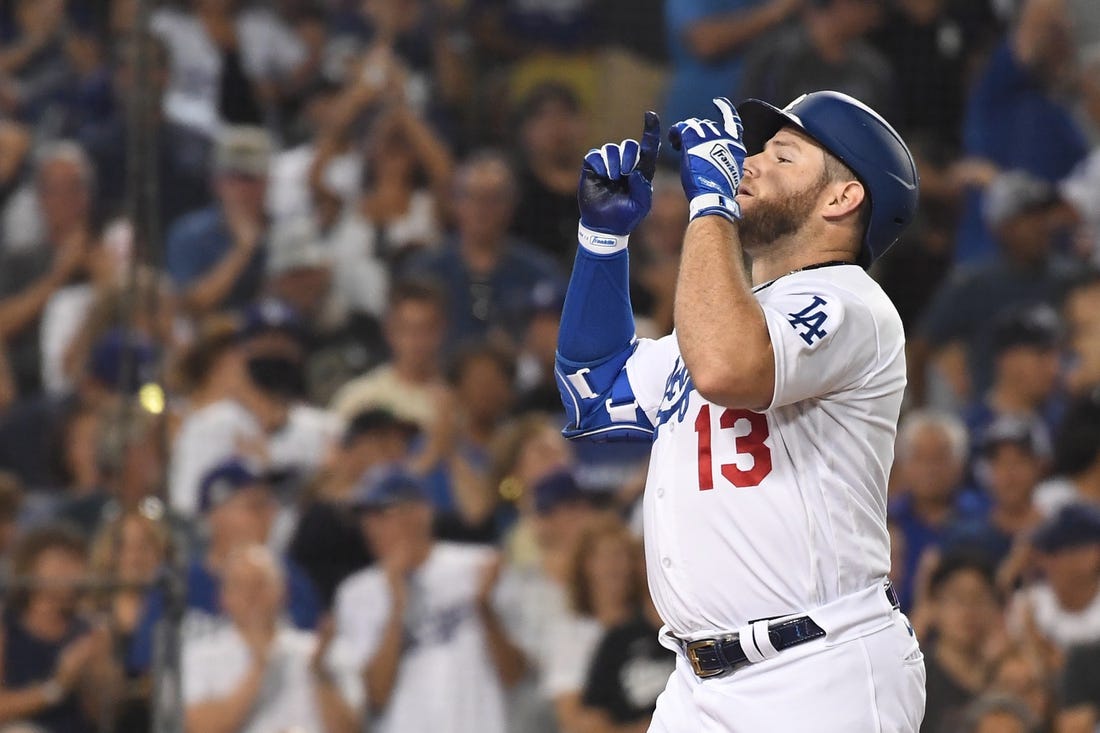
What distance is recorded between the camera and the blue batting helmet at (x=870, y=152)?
2473 millimetres

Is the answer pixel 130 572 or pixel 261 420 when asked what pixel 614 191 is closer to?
pixel 130 572

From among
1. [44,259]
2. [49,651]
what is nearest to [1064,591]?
[49,651]

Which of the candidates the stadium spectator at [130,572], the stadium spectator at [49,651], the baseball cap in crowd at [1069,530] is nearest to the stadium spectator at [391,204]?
the stadium spectator at [130,572]

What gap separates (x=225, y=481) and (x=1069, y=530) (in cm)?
262

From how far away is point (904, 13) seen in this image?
6340 mm

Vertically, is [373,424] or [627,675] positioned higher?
[373,424]

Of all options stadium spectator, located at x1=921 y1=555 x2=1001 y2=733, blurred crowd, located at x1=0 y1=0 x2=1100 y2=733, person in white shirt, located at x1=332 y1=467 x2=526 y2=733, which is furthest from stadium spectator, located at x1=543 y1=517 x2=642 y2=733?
stadium spectator, located at x1=921 y1=555 x2=1001 y2=733

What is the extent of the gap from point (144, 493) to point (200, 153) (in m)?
1.87

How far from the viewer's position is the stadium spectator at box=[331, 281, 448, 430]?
532cm

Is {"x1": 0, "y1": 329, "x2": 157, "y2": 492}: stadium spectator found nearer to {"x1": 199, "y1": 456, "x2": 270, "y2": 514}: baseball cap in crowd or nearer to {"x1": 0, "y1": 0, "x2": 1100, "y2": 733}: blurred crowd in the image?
{"x1": 0, "y1": 0, "x2": 1100, "y2": 733}: blurred crowd

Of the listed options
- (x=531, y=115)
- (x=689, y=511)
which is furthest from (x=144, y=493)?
(x=689, y=511)

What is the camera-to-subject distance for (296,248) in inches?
237

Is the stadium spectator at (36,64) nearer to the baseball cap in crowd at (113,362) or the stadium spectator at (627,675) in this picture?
the baseball cap in crowd at (113,362)

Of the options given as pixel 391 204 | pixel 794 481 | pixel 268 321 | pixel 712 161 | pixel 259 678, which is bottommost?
pixel 259 678
